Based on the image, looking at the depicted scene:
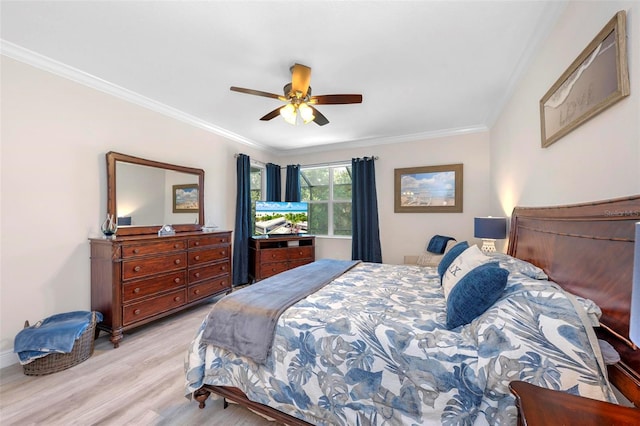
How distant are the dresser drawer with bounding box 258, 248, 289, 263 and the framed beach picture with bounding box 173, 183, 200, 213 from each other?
1.26 meters

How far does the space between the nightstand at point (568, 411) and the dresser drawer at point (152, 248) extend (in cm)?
298

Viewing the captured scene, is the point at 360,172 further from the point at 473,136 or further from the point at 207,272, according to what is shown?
the point at 207,272

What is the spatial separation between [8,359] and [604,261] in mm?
4057

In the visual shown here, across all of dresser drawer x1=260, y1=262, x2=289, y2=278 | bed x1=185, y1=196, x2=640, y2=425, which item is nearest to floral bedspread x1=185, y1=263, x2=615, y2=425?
bed x1=185, y1=196, x2=640, y2=425

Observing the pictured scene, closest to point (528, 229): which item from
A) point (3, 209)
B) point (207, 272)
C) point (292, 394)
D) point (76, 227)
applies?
point (292, 394)

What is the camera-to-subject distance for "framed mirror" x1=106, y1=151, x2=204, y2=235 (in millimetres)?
2727

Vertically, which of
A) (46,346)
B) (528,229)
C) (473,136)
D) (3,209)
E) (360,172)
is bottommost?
(46,346)

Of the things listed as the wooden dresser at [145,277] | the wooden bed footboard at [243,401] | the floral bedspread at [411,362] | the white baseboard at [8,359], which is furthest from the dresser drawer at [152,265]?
the wooden bed footboard at [243,401]

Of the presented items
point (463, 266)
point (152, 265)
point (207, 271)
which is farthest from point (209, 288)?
point (463, 266)

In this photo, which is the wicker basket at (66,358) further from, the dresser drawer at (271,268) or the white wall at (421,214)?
the white wall at (421,214)

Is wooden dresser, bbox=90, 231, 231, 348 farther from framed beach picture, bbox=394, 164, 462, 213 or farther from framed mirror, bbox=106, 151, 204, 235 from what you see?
framed beach picture, bbox=394, 164, 462, 213

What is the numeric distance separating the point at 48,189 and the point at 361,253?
397 cm

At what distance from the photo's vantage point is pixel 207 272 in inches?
130

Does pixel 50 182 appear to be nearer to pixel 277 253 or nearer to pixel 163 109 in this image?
pixel 163 109
